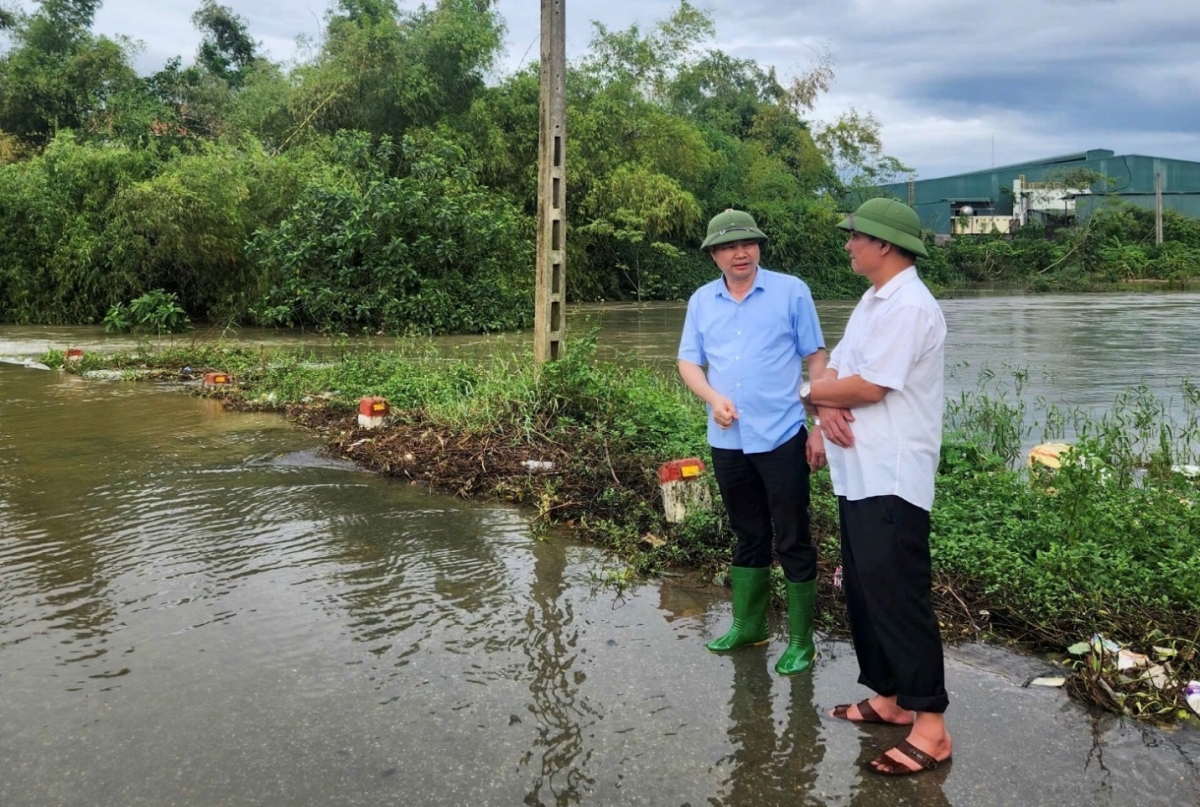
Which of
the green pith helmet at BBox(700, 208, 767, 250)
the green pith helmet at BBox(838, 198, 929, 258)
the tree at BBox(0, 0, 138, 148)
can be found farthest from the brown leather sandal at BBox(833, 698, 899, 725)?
the tree at BBox(0, 0, 138, 148)

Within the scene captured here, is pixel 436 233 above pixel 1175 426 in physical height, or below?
above

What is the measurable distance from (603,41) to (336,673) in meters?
32.7

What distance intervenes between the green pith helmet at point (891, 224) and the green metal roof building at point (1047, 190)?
154ft

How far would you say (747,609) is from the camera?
3764mm

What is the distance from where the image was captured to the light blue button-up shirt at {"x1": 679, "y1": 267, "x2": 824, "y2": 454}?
351 centimetres

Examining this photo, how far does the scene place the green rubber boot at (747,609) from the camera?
147 inches

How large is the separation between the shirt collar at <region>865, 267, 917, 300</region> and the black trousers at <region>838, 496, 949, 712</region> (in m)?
0.58

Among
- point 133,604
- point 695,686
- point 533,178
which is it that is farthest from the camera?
point 533,178

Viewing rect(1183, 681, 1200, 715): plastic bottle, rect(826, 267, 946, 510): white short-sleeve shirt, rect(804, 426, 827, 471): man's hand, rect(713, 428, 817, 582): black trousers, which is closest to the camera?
rect(826, 267, 946, 510): white short-sleeve shirt

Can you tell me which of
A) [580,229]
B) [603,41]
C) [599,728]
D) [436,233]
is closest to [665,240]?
[580,229]

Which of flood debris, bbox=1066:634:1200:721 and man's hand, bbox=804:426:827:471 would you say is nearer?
flood debris, bbox=1066:634:1200:721

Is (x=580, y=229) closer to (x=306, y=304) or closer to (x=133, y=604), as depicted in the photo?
(x=306, y=304)

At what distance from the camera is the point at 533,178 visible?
2869 cm

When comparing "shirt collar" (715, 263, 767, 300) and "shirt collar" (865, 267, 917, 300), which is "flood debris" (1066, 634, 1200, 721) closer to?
"shirt collar" (865, 267, 917, 300)
